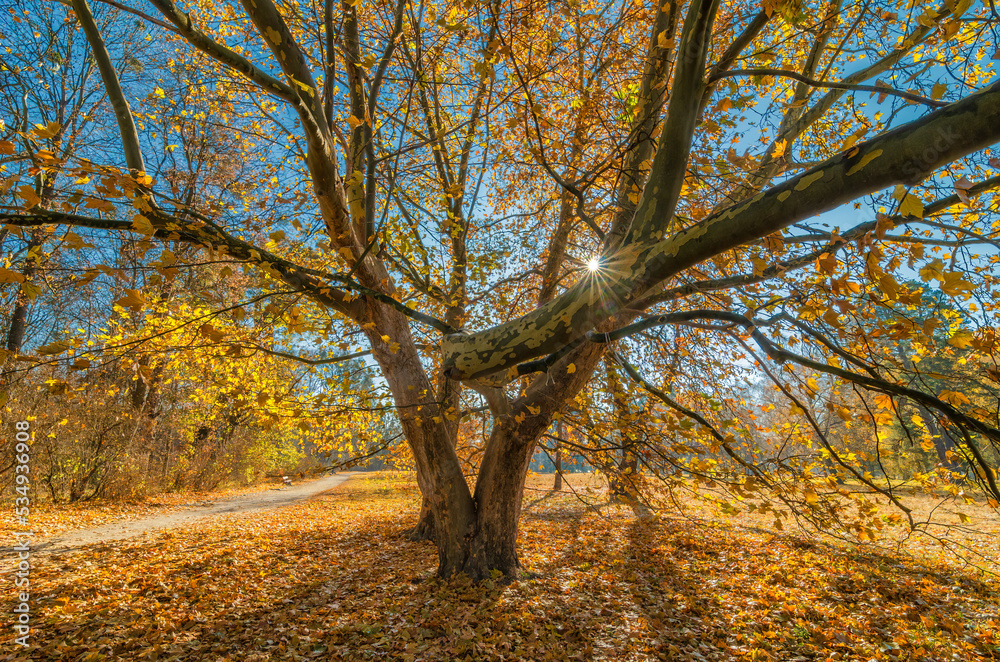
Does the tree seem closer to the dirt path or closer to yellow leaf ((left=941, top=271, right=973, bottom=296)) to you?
yellow leaf ((left=941, top=271, right=973, bottom=296))

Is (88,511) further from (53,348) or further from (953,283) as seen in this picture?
(953,283)

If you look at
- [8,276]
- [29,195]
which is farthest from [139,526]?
[29,195]

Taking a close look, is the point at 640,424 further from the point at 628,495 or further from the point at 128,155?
the point at 128,155

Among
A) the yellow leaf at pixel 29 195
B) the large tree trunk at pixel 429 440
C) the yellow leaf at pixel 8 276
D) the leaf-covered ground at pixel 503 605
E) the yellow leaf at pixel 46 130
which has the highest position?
the yellow leaf at pixel 46 130

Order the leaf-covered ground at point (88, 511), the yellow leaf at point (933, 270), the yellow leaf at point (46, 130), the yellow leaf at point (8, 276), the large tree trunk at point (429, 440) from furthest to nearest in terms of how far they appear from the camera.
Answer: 1. the leaf-covered ground at point (88, 511)
2. the large tree trunk at point (429, 440)
3. the yellow leaf at point (46, 130)
4. the yellow leaf at point (8, 276)
5. the yellow leaf at point (933, 270)

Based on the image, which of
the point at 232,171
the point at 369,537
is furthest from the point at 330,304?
the point at 232,171

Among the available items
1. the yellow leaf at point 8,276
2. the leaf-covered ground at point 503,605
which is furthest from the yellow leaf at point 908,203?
the leaf-covered ground at point 503,605

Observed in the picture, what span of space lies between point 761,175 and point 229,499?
50.7 ft

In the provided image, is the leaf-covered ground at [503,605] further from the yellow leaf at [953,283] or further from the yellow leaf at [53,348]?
the yellow leaf at [953,283]

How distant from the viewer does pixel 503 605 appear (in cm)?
395

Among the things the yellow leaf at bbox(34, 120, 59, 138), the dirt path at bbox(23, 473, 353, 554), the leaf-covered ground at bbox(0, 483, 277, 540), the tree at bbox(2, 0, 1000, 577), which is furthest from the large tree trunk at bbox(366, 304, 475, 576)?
the leaf-covered ground at bbox(0, 483, 277, 540)

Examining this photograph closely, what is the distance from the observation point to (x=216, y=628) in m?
3.51

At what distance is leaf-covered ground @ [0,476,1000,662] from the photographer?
10.9 feet

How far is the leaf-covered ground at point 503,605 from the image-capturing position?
3.33 metres
